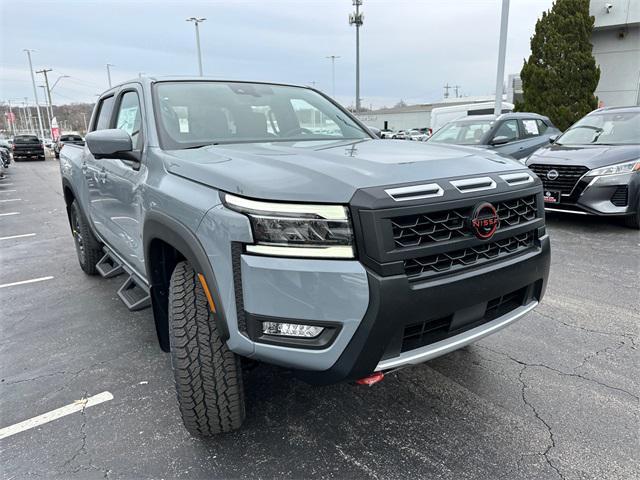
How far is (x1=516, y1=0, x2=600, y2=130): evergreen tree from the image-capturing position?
1817 centimetres

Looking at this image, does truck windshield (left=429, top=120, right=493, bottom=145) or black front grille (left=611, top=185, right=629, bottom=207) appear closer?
black front grille (left=611, top=185, right=629, bottom=207)

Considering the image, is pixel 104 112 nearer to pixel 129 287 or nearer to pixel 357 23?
pixel 129 287

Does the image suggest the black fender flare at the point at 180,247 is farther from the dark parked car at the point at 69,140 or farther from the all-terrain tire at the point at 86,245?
the dark parked car at the point at 69,140

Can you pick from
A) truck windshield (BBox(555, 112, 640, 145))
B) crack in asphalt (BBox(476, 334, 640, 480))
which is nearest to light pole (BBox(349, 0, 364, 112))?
truck windshield (BBox(555, 112, 640, 145))

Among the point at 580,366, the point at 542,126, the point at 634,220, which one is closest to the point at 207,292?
the point at 580,366

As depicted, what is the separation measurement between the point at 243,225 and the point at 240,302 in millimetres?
305

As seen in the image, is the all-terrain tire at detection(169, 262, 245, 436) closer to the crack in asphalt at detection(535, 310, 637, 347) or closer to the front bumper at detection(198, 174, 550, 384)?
the front bumper at detection(198, 174, 550, 384)

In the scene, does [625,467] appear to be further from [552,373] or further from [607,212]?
[607,212]

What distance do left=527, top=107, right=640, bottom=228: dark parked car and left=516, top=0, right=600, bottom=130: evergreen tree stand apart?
42.0ft

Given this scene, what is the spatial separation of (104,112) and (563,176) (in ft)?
19.3

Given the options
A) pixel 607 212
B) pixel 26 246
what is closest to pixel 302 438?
pixel 607 212

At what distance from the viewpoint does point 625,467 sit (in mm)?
2014

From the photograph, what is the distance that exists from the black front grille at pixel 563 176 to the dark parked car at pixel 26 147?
31098 mm

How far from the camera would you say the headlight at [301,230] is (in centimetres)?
174
